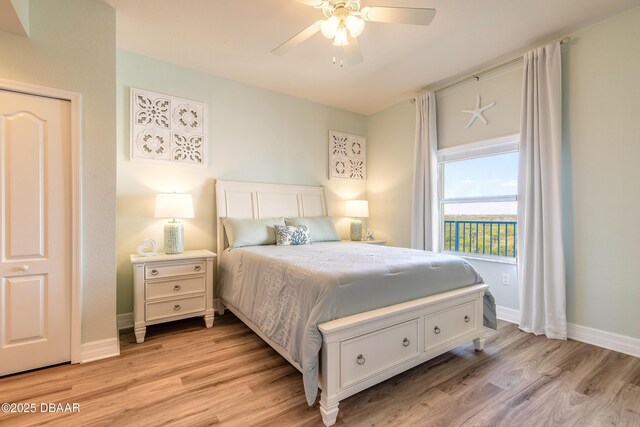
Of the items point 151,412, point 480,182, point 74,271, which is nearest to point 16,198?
point 74,271

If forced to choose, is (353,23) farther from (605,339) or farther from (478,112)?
(605,339)

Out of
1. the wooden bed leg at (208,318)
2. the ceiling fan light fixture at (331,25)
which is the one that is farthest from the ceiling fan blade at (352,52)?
the wooden bed leg at (208,318)

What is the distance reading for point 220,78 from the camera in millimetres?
3512

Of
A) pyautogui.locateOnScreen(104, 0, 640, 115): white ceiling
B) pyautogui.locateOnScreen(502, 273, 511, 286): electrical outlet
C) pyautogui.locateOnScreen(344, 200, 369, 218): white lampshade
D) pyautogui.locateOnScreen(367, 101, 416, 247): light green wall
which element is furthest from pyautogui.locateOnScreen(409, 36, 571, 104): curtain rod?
pyautogui.locateOnScreen(502, 273, 511, 286): electrical outlet

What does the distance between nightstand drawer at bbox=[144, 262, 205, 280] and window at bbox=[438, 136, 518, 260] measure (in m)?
3.02

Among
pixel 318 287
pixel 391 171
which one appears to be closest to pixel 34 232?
pixel 318 287

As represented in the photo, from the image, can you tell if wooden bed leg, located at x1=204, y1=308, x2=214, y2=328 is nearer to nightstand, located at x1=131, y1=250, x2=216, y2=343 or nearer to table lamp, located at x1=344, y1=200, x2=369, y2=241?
nightstand, located at x1=131, y1=250, x2=216, y2=343

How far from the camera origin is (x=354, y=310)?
175 centimetres

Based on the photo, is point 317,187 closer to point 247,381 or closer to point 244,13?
point 244,13

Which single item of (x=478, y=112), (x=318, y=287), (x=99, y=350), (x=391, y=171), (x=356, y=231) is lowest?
(x=99, y=350)

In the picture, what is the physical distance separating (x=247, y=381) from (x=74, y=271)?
1545 mm

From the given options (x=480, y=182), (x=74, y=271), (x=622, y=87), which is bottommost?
(x=74, y=271)

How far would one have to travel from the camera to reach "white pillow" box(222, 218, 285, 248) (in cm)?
319

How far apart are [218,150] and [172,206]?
1.00 m
